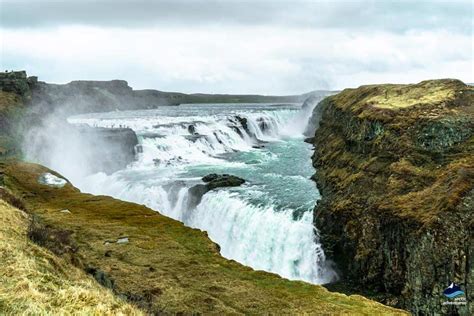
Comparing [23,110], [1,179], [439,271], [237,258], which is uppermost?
[23,110]

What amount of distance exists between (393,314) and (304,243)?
720 inches

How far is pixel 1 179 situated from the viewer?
3838cm

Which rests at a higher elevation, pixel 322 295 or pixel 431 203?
pixel 431 203

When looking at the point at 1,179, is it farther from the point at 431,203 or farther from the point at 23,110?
the point at 23,110

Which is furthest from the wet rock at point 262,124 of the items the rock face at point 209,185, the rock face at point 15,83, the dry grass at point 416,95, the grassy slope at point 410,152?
the rock face at point 209,185

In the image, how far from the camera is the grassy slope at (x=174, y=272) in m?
18.1

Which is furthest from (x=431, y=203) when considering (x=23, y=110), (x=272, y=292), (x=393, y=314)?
(x=23, y=110)

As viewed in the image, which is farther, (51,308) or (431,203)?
(431,203)

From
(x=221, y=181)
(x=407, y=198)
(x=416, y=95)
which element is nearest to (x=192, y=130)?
(x=221, y=181)

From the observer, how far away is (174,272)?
70.4 feet

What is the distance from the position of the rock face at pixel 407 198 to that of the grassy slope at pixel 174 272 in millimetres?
9022

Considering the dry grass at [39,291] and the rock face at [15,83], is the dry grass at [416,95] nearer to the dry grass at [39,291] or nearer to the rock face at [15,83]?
the dry grass at [39,291]

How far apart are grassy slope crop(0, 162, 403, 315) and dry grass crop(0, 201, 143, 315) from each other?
404 cm

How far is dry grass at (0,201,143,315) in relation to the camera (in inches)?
402
